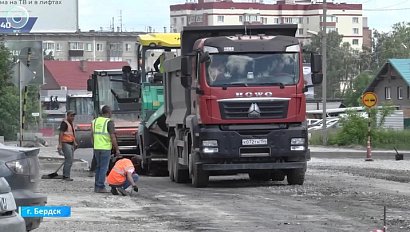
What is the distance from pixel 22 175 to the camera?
35.6ft

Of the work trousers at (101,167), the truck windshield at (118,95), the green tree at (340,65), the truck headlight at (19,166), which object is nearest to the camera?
the truck headlight at (19,166)

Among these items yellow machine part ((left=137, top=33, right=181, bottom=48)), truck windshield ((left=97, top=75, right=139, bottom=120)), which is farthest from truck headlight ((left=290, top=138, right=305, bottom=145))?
truck windshield ((left=97, top=75, right=139, bottom=120))

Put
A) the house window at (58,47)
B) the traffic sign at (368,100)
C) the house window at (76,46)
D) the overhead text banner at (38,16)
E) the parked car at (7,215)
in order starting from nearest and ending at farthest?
the parked car at (7,215), the traffic sign at (368,100), the overhead text banner at (38,16), the house window at (76,46), the house window at (58,47)

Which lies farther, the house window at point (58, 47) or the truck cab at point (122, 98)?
the house window at point (58, 47)

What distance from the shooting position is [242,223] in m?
14.1

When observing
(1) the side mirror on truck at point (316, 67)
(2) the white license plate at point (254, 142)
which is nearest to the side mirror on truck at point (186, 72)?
(2) the white license plate at point (254, 142)

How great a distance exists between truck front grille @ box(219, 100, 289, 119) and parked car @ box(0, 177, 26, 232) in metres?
13.1

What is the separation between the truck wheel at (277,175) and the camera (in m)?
23.0

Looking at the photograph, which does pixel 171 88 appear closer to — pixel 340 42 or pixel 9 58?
pixel 9 58

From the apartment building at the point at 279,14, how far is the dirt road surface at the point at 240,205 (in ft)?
356

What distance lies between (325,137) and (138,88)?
80.5ft


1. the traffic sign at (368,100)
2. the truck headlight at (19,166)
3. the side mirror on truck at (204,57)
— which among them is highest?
the side mirror on truck at (204,57)

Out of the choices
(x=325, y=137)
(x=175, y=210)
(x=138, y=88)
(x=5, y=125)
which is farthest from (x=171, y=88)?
(x=5, y=125)

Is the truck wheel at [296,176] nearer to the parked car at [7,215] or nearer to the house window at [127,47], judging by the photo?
the parked car at [7,215]
